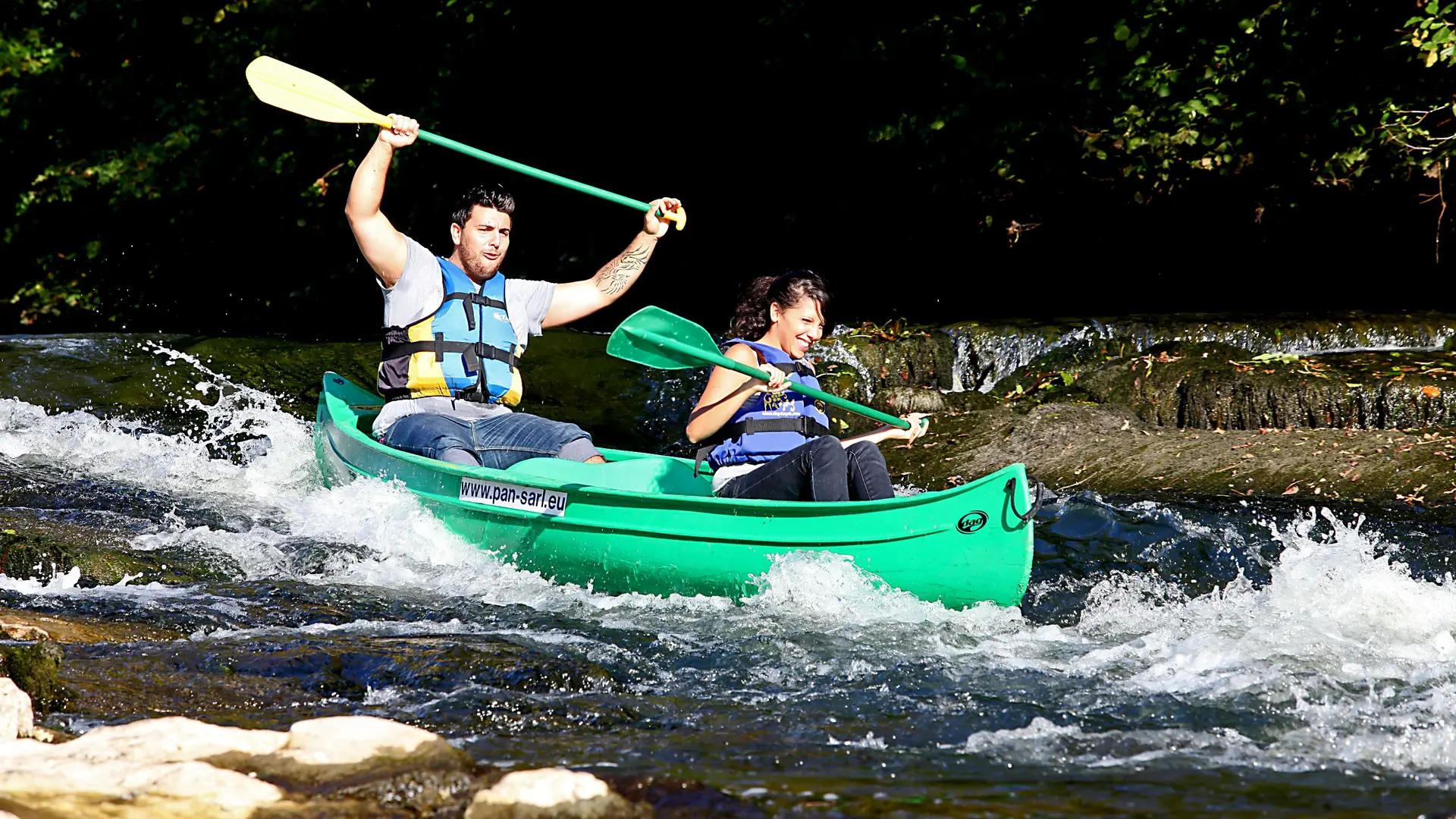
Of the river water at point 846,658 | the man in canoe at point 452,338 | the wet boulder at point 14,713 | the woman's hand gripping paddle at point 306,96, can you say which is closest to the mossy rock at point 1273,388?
the river water at point 846,658

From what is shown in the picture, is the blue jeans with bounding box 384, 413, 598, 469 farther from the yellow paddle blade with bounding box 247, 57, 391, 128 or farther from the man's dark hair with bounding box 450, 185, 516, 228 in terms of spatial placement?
the yellow paddle blade with bounding box 247, 57, 391, 128

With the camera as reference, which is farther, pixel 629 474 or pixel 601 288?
pixel 601 288

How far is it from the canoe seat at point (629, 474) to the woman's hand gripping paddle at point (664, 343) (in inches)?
18.8

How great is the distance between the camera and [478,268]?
5488mm

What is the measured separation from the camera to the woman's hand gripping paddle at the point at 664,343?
4770 mm

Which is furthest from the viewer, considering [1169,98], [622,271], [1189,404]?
[1169,98]

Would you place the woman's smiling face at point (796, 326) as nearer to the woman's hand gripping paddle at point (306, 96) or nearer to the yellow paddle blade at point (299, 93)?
the woman's hand gripping paddle at point (306, 96)

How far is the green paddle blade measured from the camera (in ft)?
16.0

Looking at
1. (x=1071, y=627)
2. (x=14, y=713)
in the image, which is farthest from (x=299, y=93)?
(x=1071, y=627)

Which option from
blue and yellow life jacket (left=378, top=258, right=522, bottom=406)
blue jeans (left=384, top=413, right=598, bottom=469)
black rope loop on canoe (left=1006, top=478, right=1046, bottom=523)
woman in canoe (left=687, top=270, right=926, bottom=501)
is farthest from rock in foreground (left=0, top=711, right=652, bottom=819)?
blue and yellow life jacket (left=378, top=258, right=522, bottom=406)

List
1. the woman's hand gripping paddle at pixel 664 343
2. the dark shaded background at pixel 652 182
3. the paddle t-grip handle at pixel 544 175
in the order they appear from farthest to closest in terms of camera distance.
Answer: the dark shaded background at pixel 652 182 < the paddle t-grip handle at pixel 544 175 < the woman's hand gripping paddle at pixel 664 343

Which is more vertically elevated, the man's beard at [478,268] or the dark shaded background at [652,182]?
the dark shaded background at [652,182]

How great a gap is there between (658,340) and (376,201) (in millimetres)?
1341

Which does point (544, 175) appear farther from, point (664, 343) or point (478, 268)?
point (664, 343)
